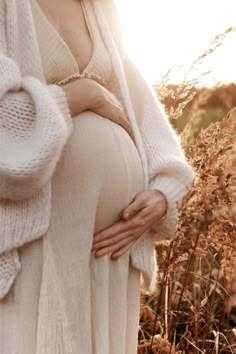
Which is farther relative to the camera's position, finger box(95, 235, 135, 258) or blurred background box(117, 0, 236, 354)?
blurred background box(117, 0, 236, 354)

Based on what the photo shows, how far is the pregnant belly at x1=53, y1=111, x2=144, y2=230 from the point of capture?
A: 2080 millimetres

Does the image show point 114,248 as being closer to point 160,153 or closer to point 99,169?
point 99,169

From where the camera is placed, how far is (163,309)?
316 cm

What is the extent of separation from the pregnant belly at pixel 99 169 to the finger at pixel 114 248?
61 mm

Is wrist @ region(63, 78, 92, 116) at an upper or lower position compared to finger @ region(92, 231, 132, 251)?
upper

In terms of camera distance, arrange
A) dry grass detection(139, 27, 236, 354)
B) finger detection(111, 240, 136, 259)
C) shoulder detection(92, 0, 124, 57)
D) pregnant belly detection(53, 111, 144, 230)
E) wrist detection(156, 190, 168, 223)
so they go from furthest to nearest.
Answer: dry grass detection(139, 27, 236, 354), shoulder detection(92, 0, 124, 57), wrist detection(156, 190, 168, 223), finger detection(111, 240, 136, 259), pregnant belly detection(53, 111, 144, 230)

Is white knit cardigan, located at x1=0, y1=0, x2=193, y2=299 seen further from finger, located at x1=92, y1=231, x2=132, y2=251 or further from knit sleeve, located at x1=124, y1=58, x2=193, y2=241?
knit sleeve, located at x1=124, y1=58, x2=193, y2=241

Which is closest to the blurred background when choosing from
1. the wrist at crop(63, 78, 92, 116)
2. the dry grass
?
the dry grass

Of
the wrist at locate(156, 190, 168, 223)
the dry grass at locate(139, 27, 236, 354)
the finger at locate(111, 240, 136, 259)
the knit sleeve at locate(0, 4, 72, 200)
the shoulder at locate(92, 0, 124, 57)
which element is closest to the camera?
the knit sleeve at locate(0, 4, 72, 200)

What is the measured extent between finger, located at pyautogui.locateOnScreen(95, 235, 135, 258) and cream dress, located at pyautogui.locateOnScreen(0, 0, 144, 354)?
2 centimetres

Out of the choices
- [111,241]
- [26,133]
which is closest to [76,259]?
[111,241]

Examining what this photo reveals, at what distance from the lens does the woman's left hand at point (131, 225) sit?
2154mm

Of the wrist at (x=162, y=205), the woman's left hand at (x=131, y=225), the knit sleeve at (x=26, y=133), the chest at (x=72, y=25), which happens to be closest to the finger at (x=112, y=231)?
the woman's left hand at (x=131, y=225)

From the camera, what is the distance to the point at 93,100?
216 cm
